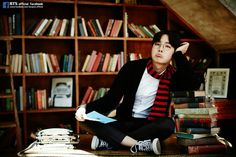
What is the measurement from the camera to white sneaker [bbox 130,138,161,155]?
2.58m

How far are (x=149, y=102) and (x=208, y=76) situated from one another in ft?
5.99

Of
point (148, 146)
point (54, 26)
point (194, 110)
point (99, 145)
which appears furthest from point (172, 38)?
point (54, 26)

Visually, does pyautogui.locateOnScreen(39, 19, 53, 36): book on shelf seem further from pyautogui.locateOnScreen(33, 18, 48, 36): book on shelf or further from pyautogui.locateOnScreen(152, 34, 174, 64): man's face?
pyautogui.locateOnScreen(152, 34, 174, 64): man's face

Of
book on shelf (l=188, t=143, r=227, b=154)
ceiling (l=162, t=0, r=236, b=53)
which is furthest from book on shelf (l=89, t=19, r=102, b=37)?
book on shelf (l=188, t=143, r=227, b=154)

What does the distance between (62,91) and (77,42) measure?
23.6 inches

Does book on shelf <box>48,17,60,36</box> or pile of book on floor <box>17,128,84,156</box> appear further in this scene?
book on shelf <box>48,17,60,36</box>

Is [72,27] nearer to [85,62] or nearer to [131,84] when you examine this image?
[85,62]

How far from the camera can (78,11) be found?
4.59 meters

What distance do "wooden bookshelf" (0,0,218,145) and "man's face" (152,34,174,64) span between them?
5.16 ft

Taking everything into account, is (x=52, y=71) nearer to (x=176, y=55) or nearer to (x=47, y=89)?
(x=47, y=89)

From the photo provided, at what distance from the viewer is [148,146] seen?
8.60ft

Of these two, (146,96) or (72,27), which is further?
(72,27)

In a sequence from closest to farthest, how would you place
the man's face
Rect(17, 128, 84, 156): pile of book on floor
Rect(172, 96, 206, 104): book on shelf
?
Rect(17, 128, 84, 156): pile of book on floor < Rect(172, 96, 206, 104): book on shelf < the man's face

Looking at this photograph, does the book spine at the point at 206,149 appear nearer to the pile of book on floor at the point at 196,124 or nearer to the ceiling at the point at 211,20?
the pile of book on floor at the point at 196,124
